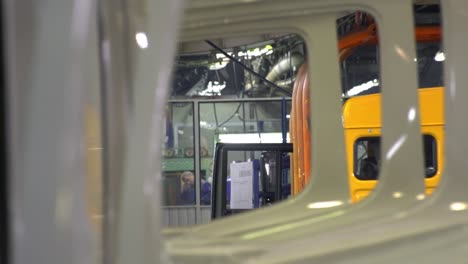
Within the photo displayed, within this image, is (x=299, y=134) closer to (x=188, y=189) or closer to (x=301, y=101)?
(x=301, y=101)

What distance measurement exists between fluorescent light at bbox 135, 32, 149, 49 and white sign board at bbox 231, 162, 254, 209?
4.07 m

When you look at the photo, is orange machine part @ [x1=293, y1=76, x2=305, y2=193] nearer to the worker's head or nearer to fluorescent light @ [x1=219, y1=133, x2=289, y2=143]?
the worker's head

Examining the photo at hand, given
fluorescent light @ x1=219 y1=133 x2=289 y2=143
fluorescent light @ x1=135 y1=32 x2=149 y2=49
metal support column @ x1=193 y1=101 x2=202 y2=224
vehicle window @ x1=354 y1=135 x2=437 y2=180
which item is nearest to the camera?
fluorescent light @ x1=135 y1=32 x2=149 y2=49

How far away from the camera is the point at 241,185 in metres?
5.01

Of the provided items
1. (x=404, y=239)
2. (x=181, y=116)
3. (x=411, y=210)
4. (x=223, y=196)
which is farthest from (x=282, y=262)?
(x=181, y=116)

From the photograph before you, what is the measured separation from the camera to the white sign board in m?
4.86

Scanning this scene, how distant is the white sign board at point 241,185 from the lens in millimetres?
4859

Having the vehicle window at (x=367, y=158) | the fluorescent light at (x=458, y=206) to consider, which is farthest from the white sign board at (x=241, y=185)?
the fluorescent light at (x=458, y=206)

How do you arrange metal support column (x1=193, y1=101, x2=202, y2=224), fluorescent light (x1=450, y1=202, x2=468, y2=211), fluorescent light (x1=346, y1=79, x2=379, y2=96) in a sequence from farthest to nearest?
metal support column (x1=193, y1=101, x2=202, y2=224) → fluorescent light (x1=346, y1=79, x2=379, y2=96) → fluorescent light (x1=450, y1=202, x2=468, y2=211)

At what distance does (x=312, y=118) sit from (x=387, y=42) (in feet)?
1.12

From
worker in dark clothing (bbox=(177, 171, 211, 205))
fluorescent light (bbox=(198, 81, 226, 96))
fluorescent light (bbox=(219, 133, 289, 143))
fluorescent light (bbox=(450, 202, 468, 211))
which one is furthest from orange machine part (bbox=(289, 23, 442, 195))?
fluorescent light (bbox=(198, 81, 226, 96))

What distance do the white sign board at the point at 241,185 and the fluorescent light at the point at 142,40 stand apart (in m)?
4.07

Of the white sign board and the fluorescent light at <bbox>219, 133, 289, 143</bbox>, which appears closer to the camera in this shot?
the white sign board

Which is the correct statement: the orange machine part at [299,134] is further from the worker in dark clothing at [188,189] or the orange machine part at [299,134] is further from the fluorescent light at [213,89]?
the fluorescent light at [213,89]
